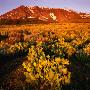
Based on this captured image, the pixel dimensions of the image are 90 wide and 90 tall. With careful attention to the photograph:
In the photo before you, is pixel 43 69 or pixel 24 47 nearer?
pixel 43 69

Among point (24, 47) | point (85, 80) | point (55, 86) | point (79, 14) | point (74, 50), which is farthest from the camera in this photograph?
point (79, 14)

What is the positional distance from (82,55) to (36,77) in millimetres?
3991

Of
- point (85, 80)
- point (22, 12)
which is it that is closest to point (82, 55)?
point (85, 80)

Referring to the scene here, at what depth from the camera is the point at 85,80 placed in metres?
8.66

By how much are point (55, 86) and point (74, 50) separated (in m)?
4.73

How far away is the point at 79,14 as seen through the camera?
13062 cm

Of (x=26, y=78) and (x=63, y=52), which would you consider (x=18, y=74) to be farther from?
(x=63, y=52)

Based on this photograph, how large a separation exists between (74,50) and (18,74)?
424 centimetres

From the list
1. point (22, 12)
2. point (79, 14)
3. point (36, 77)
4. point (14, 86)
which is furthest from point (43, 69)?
point (79, 14)

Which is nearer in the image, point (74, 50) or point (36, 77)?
point (36, 77)

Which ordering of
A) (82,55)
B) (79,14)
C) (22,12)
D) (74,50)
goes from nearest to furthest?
(82,55)
(74,50)
(22,12)
(79,14)

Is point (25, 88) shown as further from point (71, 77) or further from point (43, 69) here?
point (71, 77)

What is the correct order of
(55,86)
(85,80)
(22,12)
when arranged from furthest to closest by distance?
(22,12)
(85,80)
(55,86)

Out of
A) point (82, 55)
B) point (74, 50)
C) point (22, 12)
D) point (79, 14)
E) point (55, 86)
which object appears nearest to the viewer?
point (55, 86)
